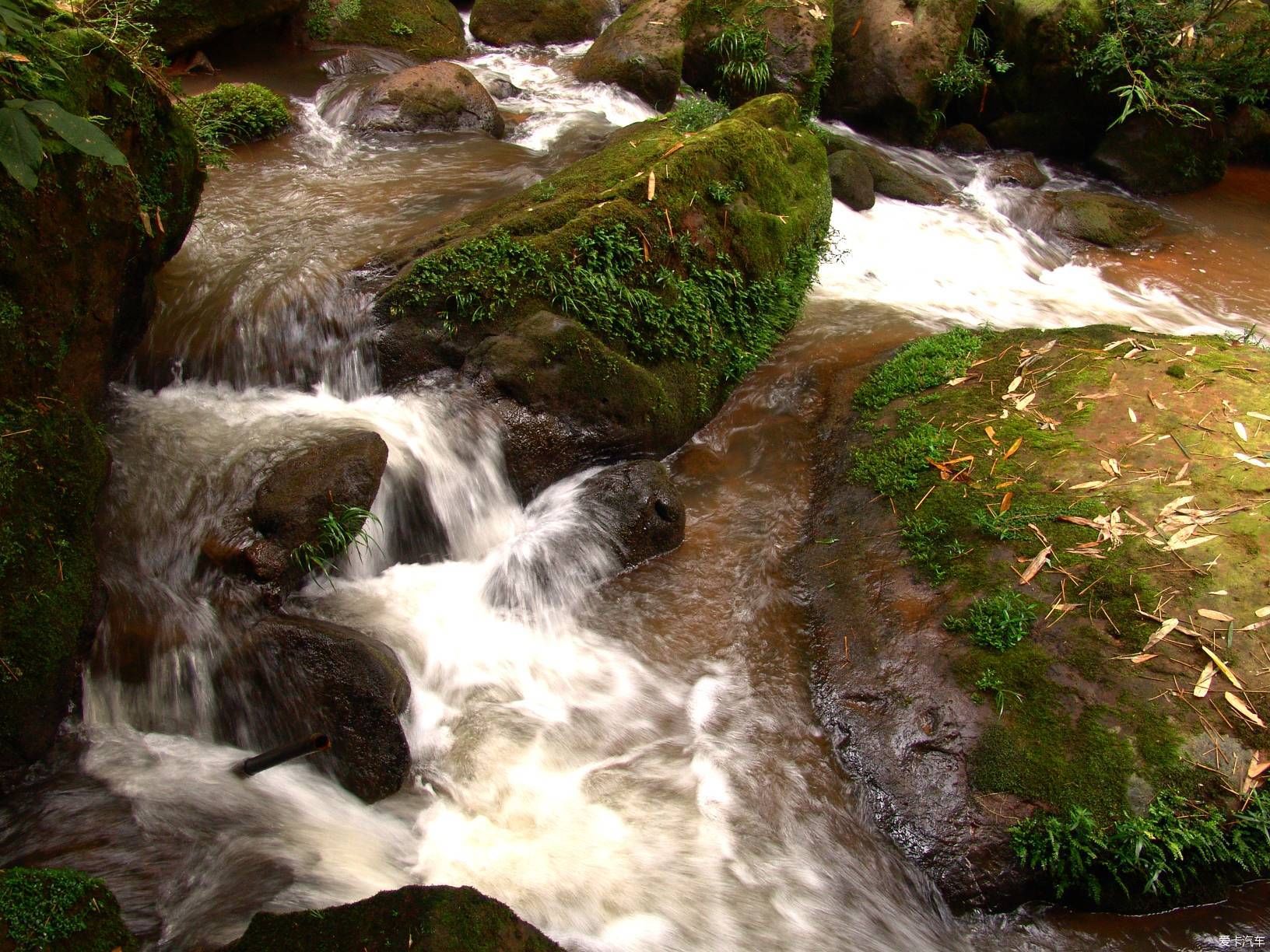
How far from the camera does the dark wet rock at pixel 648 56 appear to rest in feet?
37.3

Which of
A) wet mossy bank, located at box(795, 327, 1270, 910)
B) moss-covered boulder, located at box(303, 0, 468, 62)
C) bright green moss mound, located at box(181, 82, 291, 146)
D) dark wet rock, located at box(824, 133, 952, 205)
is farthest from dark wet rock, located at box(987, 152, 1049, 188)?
bright green moss mound, located at box(181, 82, 291, 146)

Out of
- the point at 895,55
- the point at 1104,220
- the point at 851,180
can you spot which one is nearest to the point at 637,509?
the point at 851,180

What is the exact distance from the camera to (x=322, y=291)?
6297 millimetres

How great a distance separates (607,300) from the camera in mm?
6035

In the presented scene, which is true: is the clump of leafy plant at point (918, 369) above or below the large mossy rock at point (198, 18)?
below

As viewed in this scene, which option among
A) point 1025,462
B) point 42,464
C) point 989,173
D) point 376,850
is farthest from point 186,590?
point 989,173

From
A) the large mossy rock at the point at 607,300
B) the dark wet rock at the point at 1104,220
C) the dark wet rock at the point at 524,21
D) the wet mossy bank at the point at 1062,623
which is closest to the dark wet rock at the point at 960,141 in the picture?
the dark wet rock at the point at 1104,220

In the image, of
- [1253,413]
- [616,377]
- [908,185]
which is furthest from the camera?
[908,185]

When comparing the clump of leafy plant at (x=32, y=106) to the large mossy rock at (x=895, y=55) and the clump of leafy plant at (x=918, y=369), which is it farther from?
the large mossy rock at (x=895, y=55)

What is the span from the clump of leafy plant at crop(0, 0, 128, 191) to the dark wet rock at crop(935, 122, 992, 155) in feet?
38.3

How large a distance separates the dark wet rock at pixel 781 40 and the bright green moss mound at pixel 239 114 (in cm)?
549

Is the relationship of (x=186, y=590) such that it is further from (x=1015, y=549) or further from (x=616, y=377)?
(x=1015, y=549)

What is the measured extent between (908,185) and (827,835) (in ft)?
30.7

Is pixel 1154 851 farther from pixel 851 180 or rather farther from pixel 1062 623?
pixel 851 180
